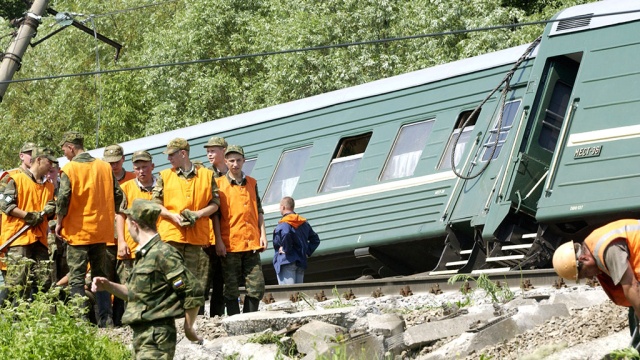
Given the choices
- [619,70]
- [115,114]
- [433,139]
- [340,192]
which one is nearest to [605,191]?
[619,70]

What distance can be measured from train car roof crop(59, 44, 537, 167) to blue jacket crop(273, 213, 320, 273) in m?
3.00

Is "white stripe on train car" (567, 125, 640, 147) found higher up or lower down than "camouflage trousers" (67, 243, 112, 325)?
higher up

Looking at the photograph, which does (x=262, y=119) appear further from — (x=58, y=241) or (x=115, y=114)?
(x=115, y=114)

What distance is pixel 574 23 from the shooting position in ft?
48.8

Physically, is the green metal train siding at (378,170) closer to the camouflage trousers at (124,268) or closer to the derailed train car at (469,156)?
the derailed train car at (469,156)

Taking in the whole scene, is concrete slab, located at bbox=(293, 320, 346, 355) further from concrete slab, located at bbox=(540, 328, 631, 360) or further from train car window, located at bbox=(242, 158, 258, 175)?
train car window, located at bbox=(242, 158, 258, 175)

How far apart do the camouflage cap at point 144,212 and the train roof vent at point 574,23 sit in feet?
26.3

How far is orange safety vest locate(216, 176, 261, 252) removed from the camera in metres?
12.4

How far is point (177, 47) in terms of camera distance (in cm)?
3444

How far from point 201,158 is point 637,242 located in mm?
12474

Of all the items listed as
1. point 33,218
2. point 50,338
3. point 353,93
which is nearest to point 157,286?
point 50,338

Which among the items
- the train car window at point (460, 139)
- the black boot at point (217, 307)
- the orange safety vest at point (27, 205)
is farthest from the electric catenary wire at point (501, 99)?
the orange safety vest at point (27, 205)

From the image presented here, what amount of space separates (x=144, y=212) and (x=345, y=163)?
943cm

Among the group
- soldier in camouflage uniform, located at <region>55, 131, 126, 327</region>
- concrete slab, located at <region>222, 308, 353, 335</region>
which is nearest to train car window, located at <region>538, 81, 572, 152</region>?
soldier in camouflage uniform, located at <region>55, 131, 126, 327</region>
